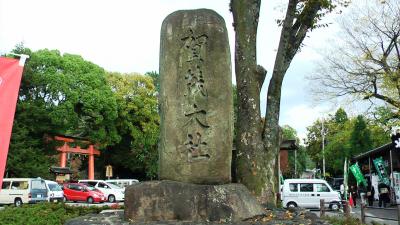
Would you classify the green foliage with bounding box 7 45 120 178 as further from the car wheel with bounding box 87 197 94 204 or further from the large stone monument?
the large stone monument

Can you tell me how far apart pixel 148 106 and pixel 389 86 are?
25.5 meters

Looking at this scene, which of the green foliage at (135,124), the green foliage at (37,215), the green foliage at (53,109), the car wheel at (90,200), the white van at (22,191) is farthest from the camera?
the green foliage at (135,124)

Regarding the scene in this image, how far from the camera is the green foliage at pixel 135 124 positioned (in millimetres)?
42719

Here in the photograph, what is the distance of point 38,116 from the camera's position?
34031 mm

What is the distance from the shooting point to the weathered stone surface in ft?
23.7

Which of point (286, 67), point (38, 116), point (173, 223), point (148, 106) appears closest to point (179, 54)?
point (173, 223)

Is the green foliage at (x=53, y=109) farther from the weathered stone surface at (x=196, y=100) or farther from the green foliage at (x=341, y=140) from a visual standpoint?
the weathered stone surface at (x=196, y=100)

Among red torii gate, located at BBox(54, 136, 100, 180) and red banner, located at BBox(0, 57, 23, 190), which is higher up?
red torii gate, located at BBox(54, 136, 100, 180)

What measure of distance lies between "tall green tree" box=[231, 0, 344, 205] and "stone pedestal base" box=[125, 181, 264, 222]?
4159 millimetres

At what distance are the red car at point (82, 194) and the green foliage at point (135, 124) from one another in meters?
9.08

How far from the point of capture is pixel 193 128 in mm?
7266

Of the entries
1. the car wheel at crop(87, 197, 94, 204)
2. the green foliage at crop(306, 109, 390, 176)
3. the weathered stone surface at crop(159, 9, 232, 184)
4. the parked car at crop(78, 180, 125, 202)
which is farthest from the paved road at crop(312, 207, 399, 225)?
the green foliage at crop(306, 109, 390, 176)

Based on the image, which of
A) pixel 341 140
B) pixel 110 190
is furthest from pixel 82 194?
pixel 341 140

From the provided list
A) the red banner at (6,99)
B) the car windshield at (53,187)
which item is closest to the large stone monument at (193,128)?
the red banner at (6,99)
